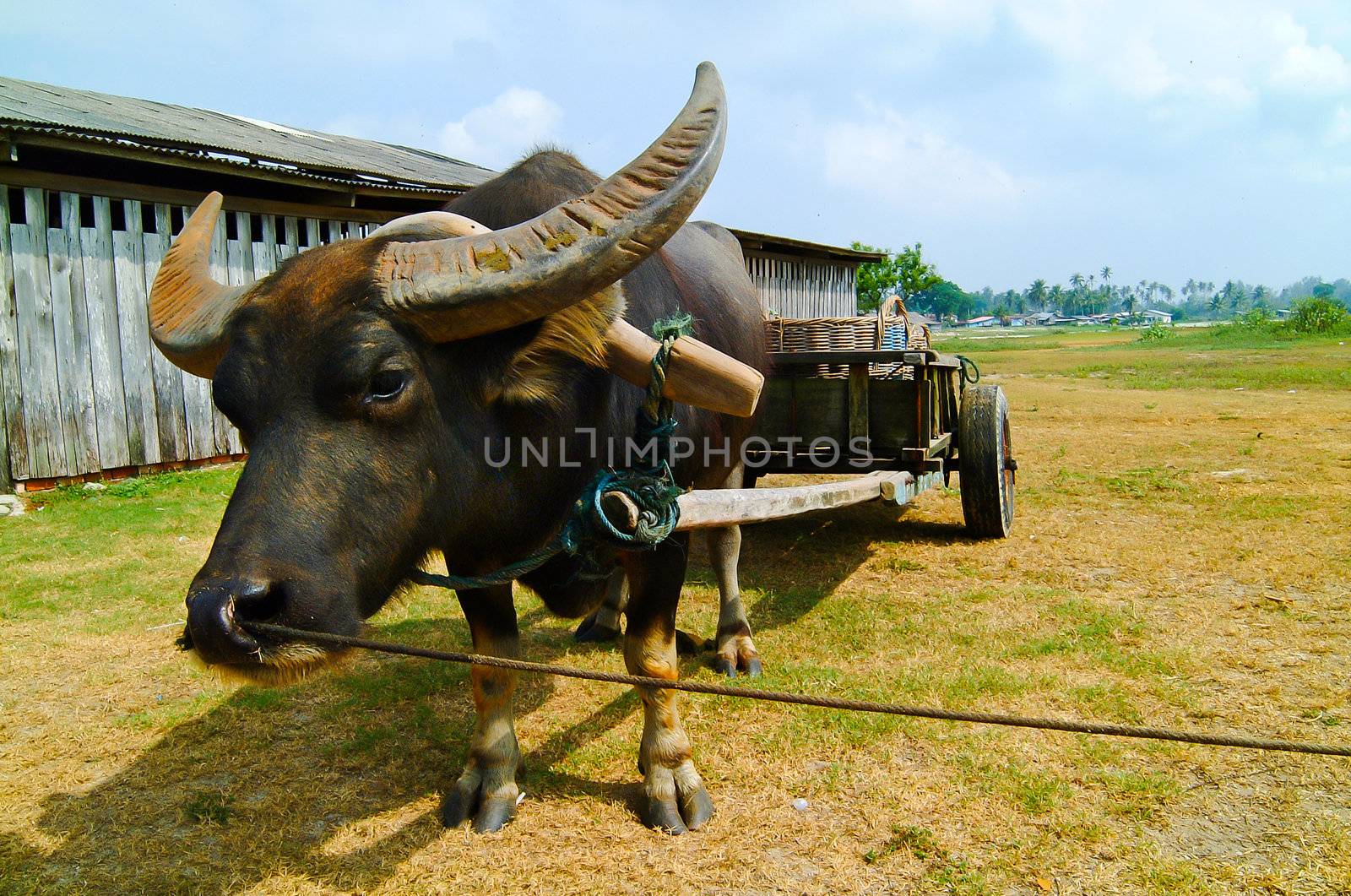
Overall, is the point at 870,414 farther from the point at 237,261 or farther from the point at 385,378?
the point at 237,261

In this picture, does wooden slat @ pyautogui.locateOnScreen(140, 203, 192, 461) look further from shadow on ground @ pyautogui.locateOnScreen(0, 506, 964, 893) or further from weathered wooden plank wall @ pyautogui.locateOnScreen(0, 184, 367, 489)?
shadow on ground @ pyautogui.locateOnScreen(0, 506, 964, 893)

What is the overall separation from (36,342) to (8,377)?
14.7 inches

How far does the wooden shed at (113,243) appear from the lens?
7.07 meters

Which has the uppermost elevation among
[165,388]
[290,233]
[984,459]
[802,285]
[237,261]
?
[802,285]

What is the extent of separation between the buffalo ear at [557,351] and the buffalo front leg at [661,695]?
2.67ft

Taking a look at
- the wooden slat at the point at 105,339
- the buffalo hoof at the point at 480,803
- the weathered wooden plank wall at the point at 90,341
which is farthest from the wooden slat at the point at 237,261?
the buffalo hoof at the point at 480,803

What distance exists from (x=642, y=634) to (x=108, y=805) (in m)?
1.84

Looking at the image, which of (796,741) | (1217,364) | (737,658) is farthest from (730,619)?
(1217,364)

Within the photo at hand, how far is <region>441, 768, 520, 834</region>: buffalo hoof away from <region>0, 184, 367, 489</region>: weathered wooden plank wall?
6027 mm

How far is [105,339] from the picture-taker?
7.70 m

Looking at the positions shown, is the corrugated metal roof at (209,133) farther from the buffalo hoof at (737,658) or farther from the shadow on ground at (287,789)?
the buffalo hoof at (737,658)

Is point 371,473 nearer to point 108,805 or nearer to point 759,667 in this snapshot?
point 108,805

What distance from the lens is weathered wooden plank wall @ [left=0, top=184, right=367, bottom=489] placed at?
23.3ft

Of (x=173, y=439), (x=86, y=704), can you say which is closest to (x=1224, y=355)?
(x=173, y=439)
